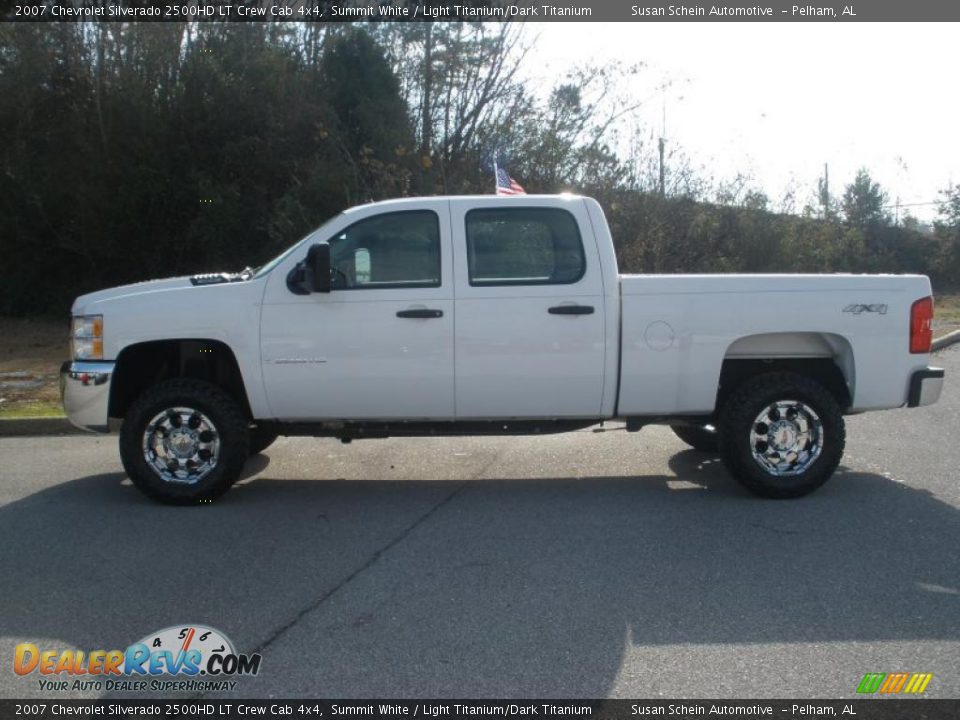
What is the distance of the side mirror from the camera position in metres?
6.57

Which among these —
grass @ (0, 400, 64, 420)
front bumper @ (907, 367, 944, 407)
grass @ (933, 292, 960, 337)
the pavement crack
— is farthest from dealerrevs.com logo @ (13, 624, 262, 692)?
grass @ (933, 292, 960, 337)

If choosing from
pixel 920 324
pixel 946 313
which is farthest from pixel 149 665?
pixel 946 313

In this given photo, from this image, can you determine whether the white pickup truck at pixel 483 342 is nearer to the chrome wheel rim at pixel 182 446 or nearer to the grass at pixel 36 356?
the chrome wheel rim at pixel 182 446

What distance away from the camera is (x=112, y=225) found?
65.0ft

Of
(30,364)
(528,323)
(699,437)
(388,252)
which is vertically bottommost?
(699,437)

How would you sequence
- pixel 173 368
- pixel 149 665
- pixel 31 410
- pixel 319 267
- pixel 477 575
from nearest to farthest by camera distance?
1. pixel 149 665
2. pixel 477 575
3. pixel 319 267
4. pixel 173 368
5. pixel 31 410

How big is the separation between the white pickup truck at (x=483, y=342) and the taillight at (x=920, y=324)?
0.05ft

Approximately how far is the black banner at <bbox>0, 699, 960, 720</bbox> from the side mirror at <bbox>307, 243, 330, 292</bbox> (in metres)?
3.32

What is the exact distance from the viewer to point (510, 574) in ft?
17.5

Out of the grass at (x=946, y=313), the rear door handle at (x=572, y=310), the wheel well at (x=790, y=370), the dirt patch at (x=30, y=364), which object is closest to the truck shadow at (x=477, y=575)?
the wheel well at (x=790, y=370)

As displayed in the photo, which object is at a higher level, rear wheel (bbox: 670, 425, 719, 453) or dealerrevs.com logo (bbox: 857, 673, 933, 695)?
rear wheel (bbox: 670, 425, 719, 453)

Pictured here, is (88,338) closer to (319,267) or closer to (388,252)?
(319,267)

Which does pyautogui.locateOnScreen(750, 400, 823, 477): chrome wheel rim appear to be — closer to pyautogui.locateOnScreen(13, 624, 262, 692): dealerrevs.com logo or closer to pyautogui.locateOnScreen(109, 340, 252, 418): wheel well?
pyautogui.locateOnScreen(109, 340, 252, 418): wheel well

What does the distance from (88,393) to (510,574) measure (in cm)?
347
